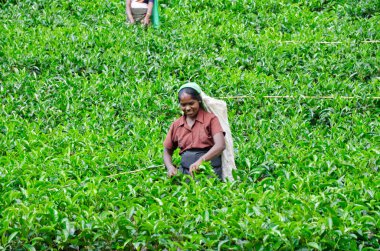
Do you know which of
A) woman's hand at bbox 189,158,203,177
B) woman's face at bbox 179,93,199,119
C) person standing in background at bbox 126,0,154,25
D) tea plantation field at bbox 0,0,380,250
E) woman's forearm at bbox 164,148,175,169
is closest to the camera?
tea plantation field at bbox 0,0,380,250

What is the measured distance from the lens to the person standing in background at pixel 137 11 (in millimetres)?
13773

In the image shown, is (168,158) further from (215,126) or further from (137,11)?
(137,11)

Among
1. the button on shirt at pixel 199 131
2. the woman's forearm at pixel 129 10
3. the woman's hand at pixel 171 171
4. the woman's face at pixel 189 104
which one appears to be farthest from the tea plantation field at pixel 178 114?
the woman's face at pixel 189 104

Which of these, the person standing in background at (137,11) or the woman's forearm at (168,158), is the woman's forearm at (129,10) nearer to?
the person standing in background at (137,11)

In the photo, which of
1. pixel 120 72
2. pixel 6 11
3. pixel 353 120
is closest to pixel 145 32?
pixel 120 72

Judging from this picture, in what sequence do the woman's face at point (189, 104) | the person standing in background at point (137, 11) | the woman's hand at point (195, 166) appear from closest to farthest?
the woman's hand at point (195, 166)
the woman's face at point (189, 104)
the person standing in background at point (137, 11)

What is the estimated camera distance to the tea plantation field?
19.7ft

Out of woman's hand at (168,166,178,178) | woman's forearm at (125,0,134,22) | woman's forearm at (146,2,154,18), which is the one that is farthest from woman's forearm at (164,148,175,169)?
woman's forearm at (125,0,134,22)

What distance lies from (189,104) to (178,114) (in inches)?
106

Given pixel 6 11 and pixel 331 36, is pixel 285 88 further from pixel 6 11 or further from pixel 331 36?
pixel 6 11

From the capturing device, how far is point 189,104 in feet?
23.9

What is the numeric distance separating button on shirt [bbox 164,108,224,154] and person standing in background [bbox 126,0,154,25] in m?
6.49

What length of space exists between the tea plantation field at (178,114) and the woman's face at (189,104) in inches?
24.7

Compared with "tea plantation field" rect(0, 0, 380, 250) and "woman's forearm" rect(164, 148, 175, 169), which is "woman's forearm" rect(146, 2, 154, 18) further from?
"woman's forearm" rect(164, 148, 175, 169)
